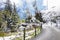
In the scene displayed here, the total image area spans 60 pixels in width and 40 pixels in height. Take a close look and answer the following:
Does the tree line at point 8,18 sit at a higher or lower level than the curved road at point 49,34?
higher

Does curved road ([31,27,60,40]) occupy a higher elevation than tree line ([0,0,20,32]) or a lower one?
lower

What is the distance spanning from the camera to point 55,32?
1800mm

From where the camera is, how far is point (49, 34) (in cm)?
179

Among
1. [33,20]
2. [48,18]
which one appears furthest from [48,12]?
[33,20]

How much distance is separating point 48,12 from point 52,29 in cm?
21

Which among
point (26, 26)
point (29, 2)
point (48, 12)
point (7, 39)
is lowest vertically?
point (7, 39)

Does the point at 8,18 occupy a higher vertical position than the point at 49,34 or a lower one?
higher

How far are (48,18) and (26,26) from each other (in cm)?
29

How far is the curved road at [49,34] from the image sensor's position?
1778 mm

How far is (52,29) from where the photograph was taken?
1801mm

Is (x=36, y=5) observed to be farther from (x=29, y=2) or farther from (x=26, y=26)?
(x=26, y=26)

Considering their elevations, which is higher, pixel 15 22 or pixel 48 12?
pixel 48 12

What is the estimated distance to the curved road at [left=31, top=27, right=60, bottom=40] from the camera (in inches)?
70.0

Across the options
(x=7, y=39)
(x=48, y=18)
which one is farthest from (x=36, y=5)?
(x=7, y=39)
